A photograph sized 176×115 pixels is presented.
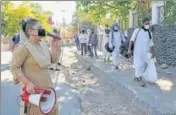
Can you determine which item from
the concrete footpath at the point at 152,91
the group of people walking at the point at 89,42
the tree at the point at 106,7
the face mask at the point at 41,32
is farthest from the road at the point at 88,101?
the tree at the point at 106,7

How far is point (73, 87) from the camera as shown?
11797mm

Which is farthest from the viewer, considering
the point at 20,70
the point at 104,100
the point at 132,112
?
the point at 104,100

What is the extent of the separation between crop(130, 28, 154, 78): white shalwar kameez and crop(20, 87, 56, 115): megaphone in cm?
541

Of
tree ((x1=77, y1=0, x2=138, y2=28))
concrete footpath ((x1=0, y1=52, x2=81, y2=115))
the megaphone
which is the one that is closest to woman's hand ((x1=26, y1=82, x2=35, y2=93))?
the megaphone

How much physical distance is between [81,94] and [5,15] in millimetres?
19131

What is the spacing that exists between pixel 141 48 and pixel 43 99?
5.56 m

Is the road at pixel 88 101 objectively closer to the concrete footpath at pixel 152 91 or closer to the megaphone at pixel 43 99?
the concrete footpath at pixel 152 91

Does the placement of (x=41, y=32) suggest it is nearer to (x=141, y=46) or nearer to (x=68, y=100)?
(x=68, y=100)

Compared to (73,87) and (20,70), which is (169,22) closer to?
(73,87)

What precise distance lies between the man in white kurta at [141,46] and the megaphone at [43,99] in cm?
538

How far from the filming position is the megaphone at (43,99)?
14.4 feet

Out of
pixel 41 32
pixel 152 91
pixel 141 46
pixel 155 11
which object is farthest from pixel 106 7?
pixel 41 32

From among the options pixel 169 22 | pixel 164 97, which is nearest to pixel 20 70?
pixel 164 97

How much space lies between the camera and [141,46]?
9703 millimetres
